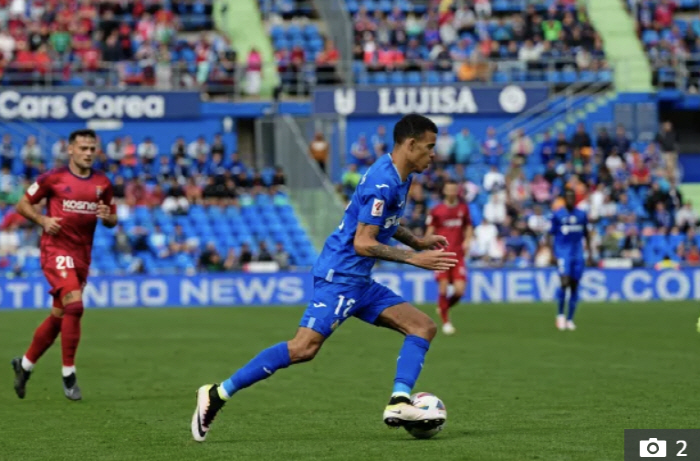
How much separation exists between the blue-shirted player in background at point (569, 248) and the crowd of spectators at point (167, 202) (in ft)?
35.4

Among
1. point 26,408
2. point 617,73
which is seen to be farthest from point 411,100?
point 26,408

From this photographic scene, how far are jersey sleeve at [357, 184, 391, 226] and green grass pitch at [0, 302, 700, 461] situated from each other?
1515 mm

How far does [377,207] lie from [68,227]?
4643 mm

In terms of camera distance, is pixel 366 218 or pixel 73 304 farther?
pixel 73 304

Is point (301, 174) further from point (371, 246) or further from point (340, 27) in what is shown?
point (371, 246)

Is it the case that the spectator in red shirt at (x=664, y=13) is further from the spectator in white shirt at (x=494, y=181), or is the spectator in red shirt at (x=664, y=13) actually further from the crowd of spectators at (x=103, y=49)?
the crowd of spectators at (x=103, y=49)

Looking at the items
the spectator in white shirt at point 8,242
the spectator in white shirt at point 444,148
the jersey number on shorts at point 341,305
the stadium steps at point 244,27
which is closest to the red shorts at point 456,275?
the jersey number on shorts at point 341,305

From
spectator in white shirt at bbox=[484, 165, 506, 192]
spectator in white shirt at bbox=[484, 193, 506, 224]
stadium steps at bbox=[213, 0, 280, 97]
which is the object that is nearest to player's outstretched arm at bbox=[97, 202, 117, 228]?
spectator in white shirt at bbox=[484, 193, 506, 224]

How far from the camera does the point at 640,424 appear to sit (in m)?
10.1

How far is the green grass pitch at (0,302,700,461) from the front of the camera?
9.22 m

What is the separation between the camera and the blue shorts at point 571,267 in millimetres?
22844

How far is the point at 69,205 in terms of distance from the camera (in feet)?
42.6

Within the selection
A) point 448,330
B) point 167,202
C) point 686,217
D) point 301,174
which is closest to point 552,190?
point 686,217

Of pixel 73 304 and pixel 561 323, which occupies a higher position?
pixel 73 304
